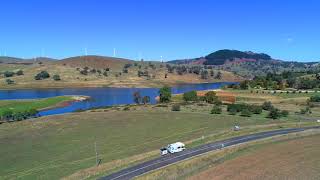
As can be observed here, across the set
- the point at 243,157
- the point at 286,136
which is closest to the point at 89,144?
the point at 243,157

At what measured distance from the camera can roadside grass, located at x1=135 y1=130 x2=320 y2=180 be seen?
183 feet

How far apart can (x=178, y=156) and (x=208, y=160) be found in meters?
4.57

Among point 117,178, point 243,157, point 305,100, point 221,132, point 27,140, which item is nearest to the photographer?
point 117,178

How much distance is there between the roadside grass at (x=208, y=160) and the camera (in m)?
55.8

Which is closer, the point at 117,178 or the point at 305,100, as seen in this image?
the point at 117,178

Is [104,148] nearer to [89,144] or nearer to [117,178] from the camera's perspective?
[89,144]

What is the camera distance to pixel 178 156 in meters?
65.3

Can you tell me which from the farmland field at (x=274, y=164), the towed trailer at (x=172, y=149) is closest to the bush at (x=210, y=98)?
the farmland field at (x=274, y=164)

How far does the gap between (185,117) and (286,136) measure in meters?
36.3

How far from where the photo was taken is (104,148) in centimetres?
7938

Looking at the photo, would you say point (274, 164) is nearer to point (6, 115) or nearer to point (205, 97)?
point (6, 115)

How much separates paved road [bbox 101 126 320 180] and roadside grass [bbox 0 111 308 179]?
7.27 meters

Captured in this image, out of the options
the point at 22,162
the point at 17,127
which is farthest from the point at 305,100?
the point at 22,162

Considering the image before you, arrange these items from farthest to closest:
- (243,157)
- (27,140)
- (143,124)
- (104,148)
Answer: (143,124) < (27,140) < (104,148) < (243,157)
